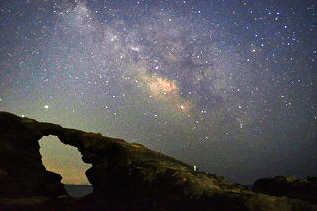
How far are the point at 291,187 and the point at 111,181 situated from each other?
20.0 m

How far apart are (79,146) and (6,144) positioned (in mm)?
7720

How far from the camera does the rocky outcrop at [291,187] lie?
30.3 m

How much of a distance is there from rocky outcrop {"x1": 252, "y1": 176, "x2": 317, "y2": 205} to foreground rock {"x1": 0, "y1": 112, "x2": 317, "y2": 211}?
6.33m

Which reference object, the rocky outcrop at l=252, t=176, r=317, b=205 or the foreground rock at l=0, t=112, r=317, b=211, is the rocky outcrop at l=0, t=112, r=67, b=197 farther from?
the rocky outcrop at l=252, t=176, r=317, b=205

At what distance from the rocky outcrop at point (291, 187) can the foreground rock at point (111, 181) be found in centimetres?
633

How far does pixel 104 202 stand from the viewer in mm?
29828

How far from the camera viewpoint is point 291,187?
32.6 m

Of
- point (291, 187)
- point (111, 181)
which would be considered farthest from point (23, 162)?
point (291, 187)

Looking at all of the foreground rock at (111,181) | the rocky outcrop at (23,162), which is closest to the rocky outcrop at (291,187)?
the foreground rock at (111,181)

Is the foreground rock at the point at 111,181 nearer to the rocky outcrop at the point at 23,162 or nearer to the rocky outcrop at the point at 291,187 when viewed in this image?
the rocky outcrop at the point at 23,162

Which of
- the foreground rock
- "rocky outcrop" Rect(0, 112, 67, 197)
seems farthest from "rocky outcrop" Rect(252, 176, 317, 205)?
"rocky outcrop" Rect(0, 112, 67, 197)

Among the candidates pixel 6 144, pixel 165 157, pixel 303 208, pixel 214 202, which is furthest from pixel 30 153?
pixel 303 208

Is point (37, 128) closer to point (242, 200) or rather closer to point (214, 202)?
point (214, 202)

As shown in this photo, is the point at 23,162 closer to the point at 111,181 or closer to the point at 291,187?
the point at 111,181
